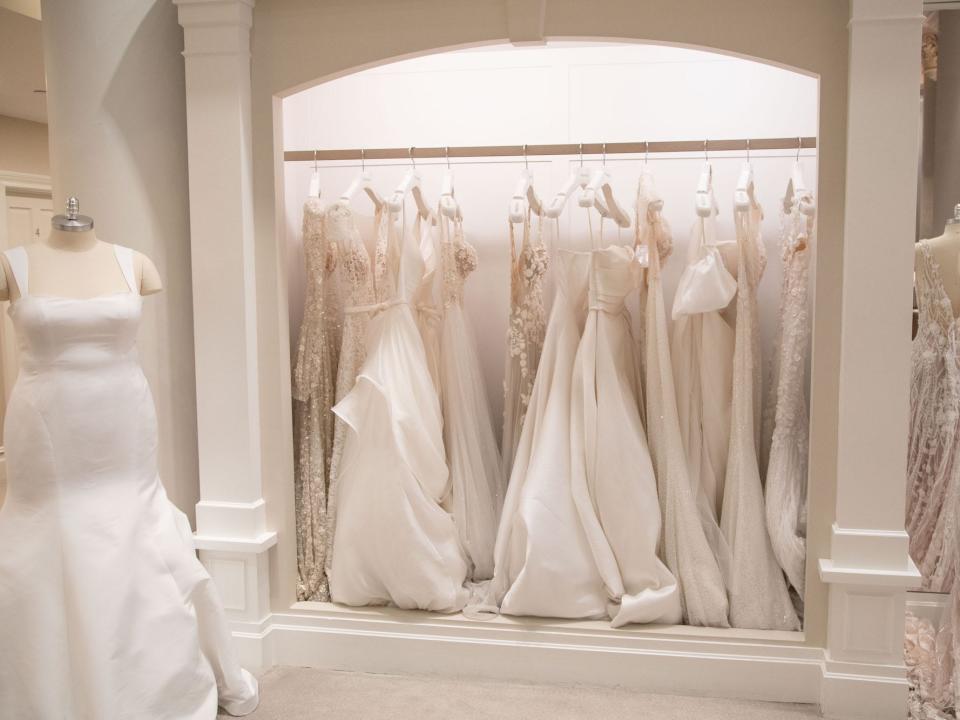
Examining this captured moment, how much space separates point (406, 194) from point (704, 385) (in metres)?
1.30

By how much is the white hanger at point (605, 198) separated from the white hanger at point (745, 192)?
400 millimetres

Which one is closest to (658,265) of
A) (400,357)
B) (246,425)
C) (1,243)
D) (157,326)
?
(400,357)

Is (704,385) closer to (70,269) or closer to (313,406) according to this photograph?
(313,406)

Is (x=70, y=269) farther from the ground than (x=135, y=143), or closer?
closer

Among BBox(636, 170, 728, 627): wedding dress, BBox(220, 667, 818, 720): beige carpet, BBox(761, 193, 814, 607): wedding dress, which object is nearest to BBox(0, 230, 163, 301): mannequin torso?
BBox(220, 667, 818, 720): beige carpet

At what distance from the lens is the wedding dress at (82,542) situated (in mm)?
2299

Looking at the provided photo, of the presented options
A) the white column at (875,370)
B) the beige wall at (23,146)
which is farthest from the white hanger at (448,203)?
the beige wall at (23,146)

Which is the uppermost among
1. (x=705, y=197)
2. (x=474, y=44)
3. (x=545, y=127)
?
(x=474, y=44)

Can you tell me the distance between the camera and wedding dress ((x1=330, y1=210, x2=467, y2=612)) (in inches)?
116

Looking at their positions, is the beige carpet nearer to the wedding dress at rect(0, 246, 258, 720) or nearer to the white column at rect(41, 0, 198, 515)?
the wedding dress at rect(0, 246, 258, 720)

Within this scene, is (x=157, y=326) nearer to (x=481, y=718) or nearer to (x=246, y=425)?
(x=246, y=425)

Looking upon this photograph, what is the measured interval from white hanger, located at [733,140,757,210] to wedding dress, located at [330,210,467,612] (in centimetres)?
118

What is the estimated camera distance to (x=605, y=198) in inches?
117

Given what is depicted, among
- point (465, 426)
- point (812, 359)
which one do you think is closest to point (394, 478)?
point (465, 426)
